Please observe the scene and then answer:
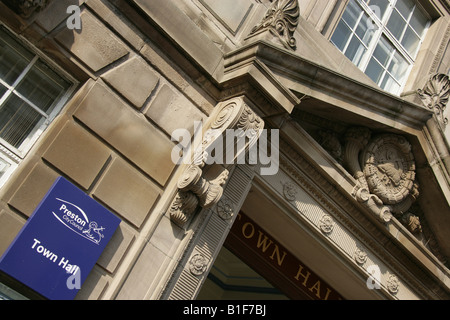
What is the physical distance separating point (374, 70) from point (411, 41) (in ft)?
5.58

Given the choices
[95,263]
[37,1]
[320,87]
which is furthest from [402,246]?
[37,1]

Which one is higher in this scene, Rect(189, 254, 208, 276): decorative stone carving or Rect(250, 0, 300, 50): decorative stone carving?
Rect(250, 0, 300, 50): decorative stone carving

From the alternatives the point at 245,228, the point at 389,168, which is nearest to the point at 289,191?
the point at 245,228

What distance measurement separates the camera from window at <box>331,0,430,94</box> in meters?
9.27

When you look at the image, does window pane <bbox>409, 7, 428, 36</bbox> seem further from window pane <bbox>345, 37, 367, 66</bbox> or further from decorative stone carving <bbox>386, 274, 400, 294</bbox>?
decorative stone carving <bbox>386, 274, 400, 294</bbox>

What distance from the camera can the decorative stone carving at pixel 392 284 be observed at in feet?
27.1

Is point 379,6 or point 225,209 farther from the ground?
point 379,6

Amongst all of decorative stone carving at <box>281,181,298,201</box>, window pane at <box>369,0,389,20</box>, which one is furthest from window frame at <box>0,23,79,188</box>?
window pane at <box>369,0,389,20</box>

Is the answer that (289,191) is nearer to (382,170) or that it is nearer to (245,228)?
(245,228)

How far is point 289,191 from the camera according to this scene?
7242 millimetres

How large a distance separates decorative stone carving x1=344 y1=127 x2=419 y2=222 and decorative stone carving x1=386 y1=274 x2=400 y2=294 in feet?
3.49

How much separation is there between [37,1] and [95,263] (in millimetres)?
2762
